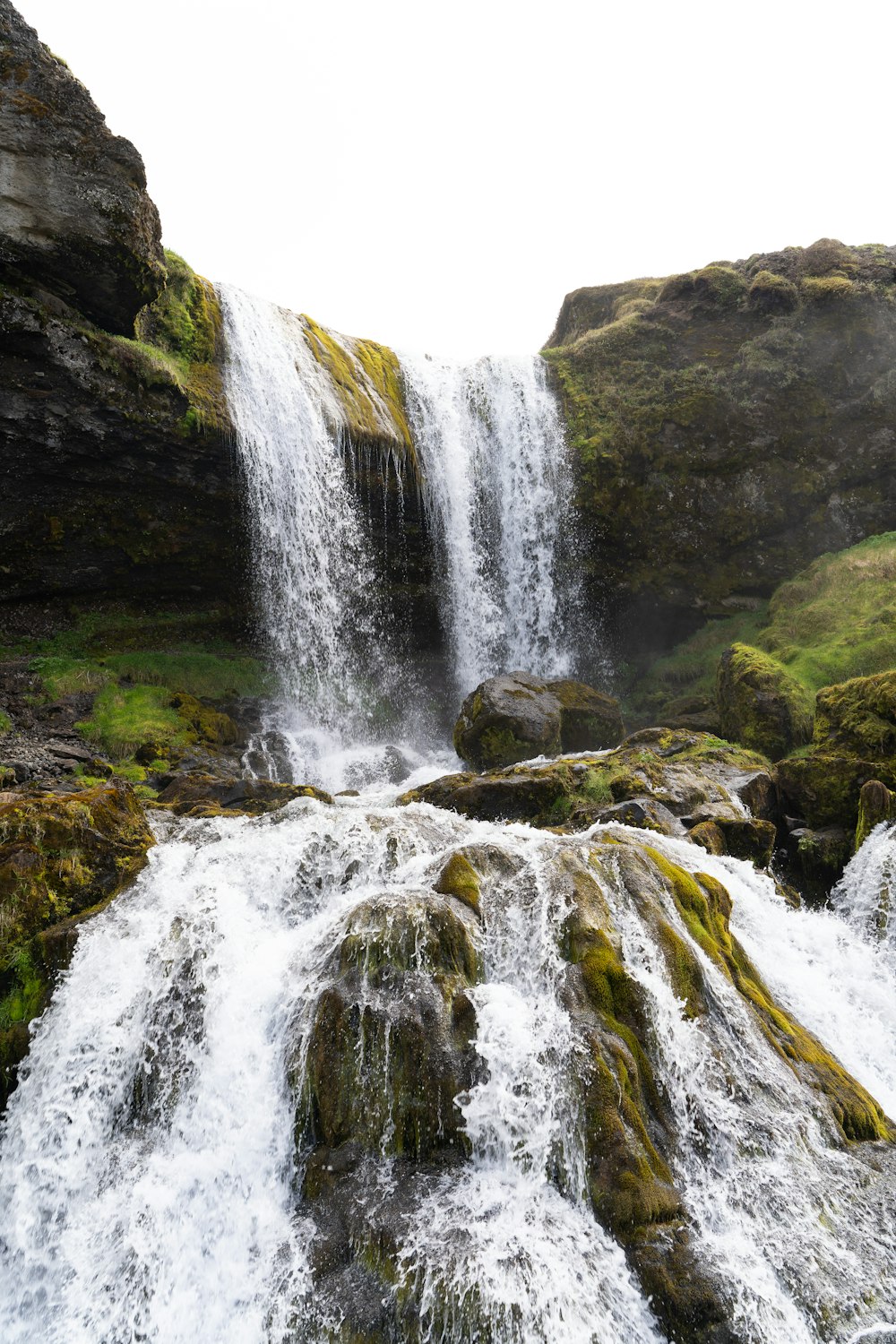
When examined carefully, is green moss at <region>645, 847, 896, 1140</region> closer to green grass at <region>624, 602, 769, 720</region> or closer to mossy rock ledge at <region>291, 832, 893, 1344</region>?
mossy rock ledge at <region>291, 832, 893, 1344</region>

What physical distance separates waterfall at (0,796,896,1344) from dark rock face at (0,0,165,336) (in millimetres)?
11247

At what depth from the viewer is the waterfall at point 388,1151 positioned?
407cm

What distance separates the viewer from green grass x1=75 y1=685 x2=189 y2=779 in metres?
14.0

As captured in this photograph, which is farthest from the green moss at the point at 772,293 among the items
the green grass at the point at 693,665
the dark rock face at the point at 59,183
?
the dark rock face at the point at 59,183

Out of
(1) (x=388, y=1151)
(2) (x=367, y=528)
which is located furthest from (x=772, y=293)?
(1) (x=388, y=1151)

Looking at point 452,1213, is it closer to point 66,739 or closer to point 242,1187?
point 242,1187

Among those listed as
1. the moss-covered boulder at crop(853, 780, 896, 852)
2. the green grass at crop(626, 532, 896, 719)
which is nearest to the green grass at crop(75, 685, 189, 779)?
the moss-covered boulder at crop(853, 780, 896, 852)

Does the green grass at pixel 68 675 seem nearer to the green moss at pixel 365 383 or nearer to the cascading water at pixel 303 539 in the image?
the cascading water at pixel 303 539

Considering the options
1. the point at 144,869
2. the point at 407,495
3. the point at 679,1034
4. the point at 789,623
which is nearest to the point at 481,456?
the point at 407,495

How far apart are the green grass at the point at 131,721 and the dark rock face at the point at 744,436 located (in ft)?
38.7

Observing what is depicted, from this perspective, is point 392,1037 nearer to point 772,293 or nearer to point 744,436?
point 744,436

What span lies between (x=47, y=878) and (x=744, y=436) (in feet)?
63.7

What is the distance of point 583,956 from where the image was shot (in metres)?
5.71

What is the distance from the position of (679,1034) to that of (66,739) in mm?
11872
